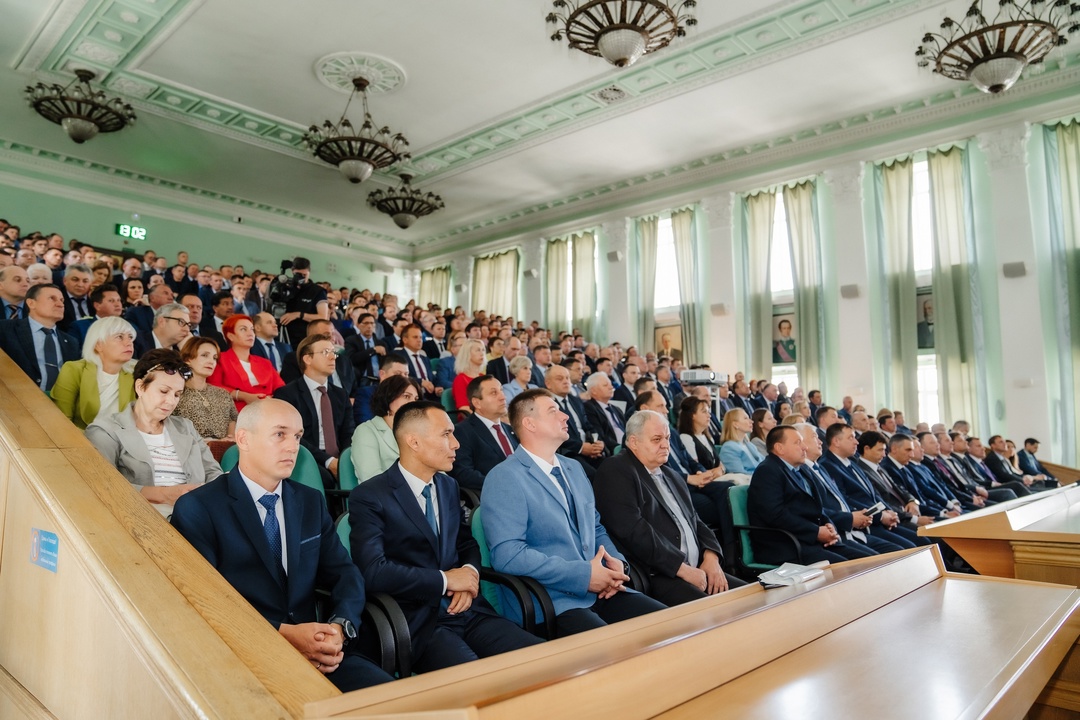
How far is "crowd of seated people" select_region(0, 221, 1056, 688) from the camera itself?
1.78 metres

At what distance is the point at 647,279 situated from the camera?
12.2 metres

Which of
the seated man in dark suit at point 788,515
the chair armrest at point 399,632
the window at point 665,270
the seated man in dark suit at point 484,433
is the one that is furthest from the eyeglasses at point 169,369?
the window at point 665,270

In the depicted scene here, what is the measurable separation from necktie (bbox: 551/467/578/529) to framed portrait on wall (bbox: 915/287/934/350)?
880 cm

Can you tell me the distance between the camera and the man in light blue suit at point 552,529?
214 cm

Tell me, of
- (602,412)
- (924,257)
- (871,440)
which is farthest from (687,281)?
(871,440)

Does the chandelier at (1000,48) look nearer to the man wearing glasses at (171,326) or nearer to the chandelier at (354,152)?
the chandelier at (354,152)

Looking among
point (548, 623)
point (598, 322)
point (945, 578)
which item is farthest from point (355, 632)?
point (598, 322)

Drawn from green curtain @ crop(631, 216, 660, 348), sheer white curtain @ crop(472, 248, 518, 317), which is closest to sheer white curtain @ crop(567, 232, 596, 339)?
green curtain @ crop(631, 216, 660, 348)

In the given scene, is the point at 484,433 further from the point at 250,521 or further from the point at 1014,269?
the point at 1014,269

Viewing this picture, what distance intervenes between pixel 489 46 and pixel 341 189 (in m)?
5.68

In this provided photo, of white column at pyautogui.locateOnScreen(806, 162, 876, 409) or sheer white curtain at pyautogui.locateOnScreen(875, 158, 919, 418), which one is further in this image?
white column at pyautogui.locateOnScreen(806, 162, 876, 409)

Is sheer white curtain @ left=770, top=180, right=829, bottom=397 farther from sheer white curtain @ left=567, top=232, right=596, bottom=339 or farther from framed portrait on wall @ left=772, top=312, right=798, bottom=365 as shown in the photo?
sheer white curtain @ left=567, top=232, right=596, bottom=339

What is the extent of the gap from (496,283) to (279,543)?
12956 mm

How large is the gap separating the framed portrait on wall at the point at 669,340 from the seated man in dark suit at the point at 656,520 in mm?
8689
